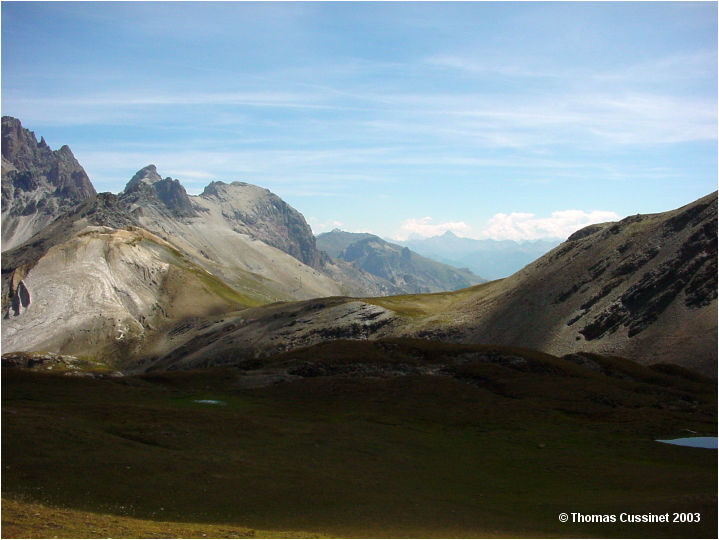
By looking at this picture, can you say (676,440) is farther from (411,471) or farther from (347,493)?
(347,493)

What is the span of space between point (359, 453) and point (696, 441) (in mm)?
34918

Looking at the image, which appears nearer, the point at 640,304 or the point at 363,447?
the point at 363,447

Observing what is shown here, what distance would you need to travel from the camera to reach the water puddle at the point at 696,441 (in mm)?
60987

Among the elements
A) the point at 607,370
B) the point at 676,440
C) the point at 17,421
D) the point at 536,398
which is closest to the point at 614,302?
the point at 607,370

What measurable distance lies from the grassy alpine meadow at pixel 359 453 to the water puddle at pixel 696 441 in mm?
2334

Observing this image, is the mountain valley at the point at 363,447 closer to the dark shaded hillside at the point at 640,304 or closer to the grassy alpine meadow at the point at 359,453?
the grassy alpine meadow at the point at 359,453

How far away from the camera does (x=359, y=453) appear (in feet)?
178

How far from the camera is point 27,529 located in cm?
2789

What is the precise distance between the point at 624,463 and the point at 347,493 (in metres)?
25.9

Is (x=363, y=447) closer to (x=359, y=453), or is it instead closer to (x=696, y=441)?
(x=359, y=453)

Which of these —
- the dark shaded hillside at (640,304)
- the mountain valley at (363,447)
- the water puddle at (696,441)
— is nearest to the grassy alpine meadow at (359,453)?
the mountain valley at (363,447)

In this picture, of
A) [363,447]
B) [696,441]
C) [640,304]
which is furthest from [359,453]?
[640,304]

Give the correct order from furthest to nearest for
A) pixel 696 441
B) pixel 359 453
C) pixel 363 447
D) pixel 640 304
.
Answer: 1. pixel 640 304
2. pixel 696 441
3. pixel 363 447
4. pixel 359 453

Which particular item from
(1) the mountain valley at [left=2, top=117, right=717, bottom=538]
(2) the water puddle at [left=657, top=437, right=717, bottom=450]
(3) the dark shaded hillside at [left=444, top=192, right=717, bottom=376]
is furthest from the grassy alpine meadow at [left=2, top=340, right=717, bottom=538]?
(3) the dark shaded hillside at [left=444, top=192, right=717, bottom=376]
